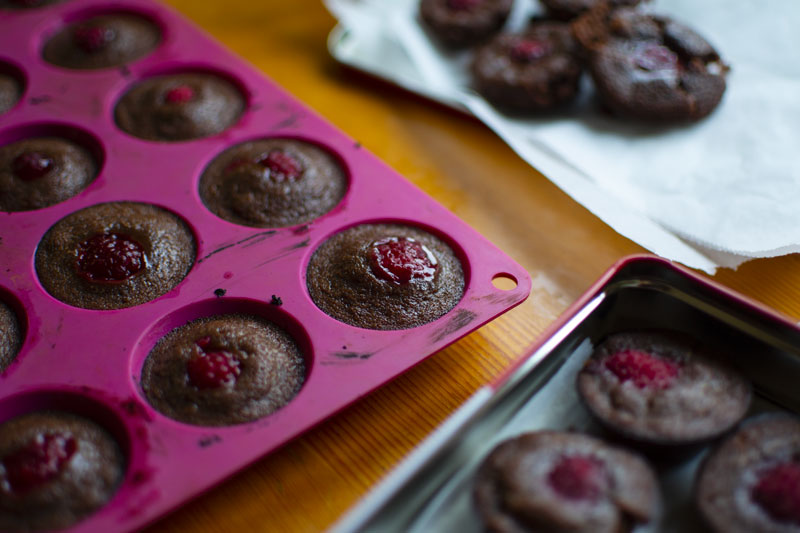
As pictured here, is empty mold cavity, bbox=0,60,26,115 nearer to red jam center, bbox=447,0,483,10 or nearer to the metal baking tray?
red jam center, bbox=447,0,483,10

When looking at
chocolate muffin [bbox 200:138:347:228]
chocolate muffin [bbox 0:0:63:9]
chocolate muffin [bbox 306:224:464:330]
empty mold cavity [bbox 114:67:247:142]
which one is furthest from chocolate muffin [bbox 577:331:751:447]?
chocolate muffin [bbox 0:0:63:9]

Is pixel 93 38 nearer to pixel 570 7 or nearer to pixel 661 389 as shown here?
pixel 570 7

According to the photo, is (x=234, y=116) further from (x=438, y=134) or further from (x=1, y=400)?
(x=1, y=400)

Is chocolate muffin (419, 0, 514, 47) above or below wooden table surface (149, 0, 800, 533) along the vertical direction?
above

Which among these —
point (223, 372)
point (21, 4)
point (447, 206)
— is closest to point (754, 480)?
point (223, 372)

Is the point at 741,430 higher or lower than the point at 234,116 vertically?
higher

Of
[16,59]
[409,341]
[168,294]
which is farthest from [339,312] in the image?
[16,59]
